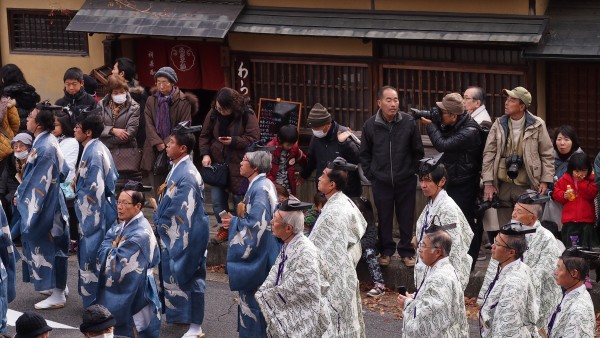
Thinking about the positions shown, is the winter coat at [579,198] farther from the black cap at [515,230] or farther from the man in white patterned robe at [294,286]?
the man in white patterned robe at [294,286]

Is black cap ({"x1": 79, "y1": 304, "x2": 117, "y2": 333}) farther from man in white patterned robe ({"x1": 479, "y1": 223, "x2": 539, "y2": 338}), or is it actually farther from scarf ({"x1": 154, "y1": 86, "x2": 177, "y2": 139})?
scarf ({"x1": 154, "y1": 86, "x2": 177, "y2": 139})

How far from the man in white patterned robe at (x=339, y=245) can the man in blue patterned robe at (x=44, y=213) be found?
3287mm

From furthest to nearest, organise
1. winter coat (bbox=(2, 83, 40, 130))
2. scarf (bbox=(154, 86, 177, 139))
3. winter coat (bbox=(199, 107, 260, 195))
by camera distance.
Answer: winter coat (bbox=(2, 83, 40, 130)) < scarf (bbox=(154, 86, 177, 139)) < winter coat (bbox=(199, 107, 260, 195))

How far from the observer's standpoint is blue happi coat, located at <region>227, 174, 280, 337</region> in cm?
1232

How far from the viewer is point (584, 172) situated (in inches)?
523

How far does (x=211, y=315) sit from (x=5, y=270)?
7.61 feet

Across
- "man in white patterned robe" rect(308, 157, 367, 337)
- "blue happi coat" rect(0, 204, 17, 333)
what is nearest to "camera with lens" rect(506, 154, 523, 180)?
"man in white patterned robe" rect(308, 157, 367, 337)

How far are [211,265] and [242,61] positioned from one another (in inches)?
110

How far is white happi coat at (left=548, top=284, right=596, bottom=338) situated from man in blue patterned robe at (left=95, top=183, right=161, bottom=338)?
3.71 m

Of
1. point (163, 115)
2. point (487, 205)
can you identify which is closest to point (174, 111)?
point (163, 115)

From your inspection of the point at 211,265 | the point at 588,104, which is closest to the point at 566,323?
the point at 588,104

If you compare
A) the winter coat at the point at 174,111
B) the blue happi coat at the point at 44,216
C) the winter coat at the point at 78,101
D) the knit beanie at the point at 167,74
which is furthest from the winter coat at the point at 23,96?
the blue happi coat at the point at 44,216

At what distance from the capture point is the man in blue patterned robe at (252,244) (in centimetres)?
1232

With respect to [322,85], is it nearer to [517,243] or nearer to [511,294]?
[517,243]
